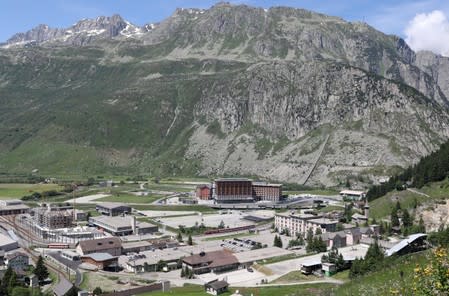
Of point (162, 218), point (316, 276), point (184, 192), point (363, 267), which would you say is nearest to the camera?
point (363, 267)

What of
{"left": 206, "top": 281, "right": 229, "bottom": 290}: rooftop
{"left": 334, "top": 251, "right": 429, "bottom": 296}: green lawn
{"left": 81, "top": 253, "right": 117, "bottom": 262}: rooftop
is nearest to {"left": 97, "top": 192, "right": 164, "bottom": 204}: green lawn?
{"left": 81, "top": 253, "right": 117, "bottom": 262}: rooftop

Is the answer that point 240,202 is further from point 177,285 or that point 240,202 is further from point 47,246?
point 177,285

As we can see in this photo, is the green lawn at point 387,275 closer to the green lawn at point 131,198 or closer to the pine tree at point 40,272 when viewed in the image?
the pine tree at point 40,272

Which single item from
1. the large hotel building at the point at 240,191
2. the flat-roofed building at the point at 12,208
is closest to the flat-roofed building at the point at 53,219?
the flat-roofed building at the point at 12,208

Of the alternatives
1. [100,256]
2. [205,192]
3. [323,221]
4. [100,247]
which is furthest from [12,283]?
[205,192]

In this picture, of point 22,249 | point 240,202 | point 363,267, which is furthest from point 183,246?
point 240,202

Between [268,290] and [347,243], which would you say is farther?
[347,243]
